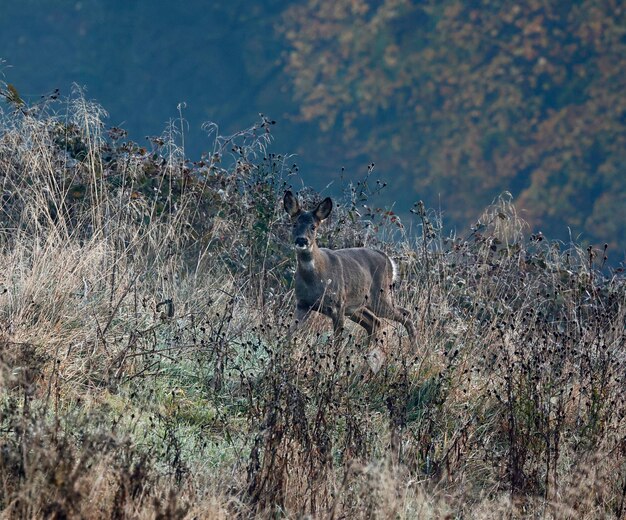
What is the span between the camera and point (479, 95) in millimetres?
37125

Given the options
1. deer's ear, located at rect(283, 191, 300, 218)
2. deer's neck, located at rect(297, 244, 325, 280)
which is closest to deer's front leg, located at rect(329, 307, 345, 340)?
deer's neck, located at rect(297, 244, 325, 280)

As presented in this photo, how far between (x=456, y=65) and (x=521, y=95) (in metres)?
2.78

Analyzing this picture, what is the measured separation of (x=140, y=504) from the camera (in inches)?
175

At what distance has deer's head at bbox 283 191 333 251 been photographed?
8875 mm

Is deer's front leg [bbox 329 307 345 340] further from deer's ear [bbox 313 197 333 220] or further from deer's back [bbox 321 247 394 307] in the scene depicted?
deer's ear [bbox 313 197 333 220]

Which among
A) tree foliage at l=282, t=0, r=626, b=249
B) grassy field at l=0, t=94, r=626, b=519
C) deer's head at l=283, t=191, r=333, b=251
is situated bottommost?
grassy field at l=0, t=94, r=626, b=519

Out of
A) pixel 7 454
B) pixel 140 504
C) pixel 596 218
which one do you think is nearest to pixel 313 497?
pixel 140 504

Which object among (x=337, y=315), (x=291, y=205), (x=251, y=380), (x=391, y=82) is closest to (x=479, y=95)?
(x=391, y=82)

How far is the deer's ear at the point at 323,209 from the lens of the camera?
893 cm

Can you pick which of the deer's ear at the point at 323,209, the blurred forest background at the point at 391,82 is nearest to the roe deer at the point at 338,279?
the deer's ear at the point at 323,209

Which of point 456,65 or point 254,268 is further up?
point 456,65

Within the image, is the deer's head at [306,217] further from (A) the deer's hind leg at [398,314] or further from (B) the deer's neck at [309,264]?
(A) the deer's hind leg at [398,314]

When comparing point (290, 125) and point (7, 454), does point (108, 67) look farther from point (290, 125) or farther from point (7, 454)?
point (7, 454)

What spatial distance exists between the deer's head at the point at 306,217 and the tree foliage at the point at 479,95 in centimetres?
2369
